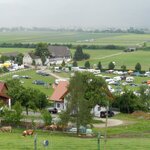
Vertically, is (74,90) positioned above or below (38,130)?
above

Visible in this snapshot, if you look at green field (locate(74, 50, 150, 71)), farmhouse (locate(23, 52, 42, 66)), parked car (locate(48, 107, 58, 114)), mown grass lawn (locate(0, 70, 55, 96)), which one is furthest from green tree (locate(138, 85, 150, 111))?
farmhouse (locate(23, 52, 42, 66))

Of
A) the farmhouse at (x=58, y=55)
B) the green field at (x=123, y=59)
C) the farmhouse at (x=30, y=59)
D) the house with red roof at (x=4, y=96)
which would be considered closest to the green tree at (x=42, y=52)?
the farmhouse at (x=30, y=59)

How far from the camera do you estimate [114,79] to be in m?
82.4

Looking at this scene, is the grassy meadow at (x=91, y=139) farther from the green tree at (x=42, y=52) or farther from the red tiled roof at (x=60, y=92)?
the green tree at (x=42, y=52)

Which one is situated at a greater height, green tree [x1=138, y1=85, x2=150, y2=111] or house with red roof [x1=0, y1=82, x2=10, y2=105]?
house with red roof [x1=0, y1=82, x2=10, y2=105]

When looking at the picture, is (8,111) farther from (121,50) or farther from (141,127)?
(121,50)

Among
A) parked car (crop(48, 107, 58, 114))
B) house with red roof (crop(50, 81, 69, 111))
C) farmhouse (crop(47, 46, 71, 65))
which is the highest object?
house with red roof (crop(50, 81, 69, 111))

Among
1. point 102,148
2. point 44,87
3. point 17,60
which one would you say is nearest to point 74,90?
point 102,148

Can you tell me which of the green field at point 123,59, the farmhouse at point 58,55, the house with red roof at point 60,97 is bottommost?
the green field at point 123,59

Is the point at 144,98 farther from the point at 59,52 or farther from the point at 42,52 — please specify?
the point at 59,52

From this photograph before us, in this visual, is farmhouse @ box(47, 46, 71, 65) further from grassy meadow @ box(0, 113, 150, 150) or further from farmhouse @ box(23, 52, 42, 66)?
grassy meadow @ box(0, 113, 150, 150)

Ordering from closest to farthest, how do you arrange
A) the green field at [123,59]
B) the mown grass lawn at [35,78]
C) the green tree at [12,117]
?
the green tree at [12,117] → the mown grass lawn at [35,78] → the green field at [123,59]

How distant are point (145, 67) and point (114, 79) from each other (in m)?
26.1

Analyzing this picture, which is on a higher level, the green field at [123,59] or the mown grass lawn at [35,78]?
the mown grass lawn at [35,78]
